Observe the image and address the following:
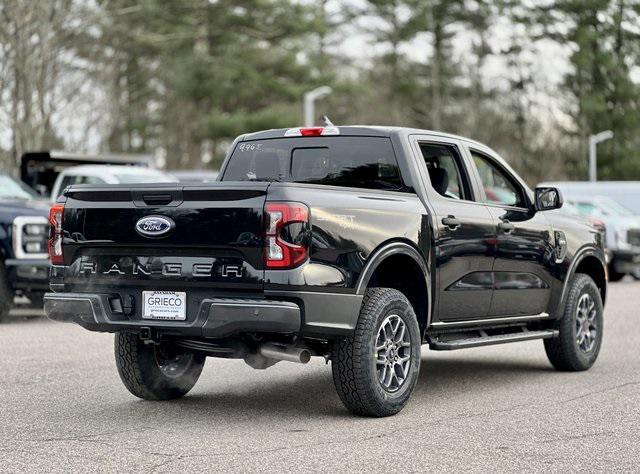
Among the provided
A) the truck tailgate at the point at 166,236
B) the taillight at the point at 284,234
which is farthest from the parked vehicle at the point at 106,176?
the taillight at the point at 284,234

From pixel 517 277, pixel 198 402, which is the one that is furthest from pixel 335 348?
pixel 517 277

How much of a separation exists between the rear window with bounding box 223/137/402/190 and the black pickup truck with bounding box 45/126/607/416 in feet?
0.03

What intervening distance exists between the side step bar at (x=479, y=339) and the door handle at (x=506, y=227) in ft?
2.54

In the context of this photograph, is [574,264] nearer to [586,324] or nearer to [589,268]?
[586,324]

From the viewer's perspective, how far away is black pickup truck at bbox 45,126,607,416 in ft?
22.6

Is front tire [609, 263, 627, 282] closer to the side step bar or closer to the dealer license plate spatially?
the side step bar

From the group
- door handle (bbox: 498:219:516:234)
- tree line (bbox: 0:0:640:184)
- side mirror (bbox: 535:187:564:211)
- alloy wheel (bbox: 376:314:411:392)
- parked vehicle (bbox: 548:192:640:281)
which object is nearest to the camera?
alloy wheel (bbox: 376:314:411:392)

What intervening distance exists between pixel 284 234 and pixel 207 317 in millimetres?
672

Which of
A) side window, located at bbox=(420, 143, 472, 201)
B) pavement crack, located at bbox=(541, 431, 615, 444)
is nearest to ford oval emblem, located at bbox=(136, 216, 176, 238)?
side window, located at bbox=(420, 143, 472, 201)

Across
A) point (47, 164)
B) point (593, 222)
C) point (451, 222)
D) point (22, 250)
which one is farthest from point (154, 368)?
point (47, 164)

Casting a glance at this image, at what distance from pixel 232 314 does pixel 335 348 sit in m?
0.77

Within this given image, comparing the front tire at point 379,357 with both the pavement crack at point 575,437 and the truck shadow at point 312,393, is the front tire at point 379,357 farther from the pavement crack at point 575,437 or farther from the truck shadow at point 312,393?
the pavement crack at point 575,437

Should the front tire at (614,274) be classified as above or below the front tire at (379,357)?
below

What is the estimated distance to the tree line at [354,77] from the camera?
44031 millimetres
